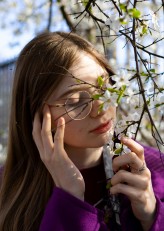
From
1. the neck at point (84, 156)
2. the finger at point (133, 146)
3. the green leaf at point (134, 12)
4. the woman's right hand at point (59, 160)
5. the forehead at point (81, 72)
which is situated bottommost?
the neck at point (84, 156)

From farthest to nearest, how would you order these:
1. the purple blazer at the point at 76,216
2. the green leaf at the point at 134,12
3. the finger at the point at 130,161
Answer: the purple blazer at the point at 76,216 → the finger at the point at 130,161 → the green leaf at the point at 134,12

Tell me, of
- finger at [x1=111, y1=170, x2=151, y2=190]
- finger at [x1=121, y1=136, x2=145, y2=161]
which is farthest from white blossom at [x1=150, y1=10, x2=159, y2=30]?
finger at [x1=111, y1=170, x2=151, y2=190]

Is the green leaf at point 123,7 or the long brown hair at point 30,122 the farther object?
the long brown hair at point 30,122

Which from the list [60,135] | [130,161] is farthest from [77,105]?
[130,161]

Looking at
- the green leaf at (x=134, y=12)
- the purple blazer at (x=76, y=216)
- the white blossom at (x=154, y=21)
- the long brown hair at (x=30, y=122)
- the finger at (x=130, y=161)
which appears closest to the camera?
the green leaf at (x=134, y=12)

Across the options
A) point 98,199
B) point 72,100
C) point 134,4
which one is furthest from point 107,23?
point 98,199

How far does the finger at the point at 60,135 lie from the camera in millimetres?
1366

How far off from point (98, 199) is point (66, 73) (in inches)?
16.8

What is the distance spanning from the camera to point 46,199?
1538mm

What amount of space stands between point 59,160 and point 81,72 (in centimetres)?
27

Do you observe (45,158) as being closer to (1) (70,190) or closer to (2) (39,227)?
(1) (70,190)

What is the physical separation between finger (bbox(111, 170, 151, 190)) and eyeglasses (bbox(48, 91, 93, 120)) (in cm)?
19

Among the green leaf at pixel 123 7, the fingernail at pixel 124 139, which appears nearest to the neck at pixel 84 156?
the fingernail at pixel 124 139

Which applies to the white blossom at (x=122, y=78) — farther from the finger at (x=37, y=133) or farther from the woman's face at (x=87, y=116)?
the finger at (x=37, y=133)
